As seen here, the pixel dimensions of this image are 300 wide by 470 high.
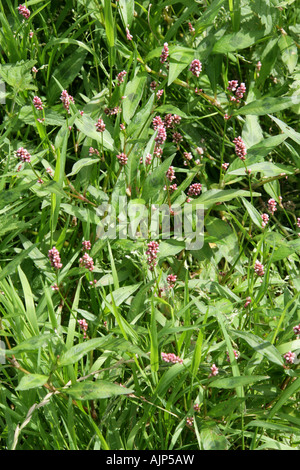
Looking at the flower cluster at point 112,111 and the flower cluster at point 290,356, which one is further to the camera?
the flower cluster at point 112,111

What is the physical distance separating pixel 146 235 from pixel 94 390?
1.88 feet

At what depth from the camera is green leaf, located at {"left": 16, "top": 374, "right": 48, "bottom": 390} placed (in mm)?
1505

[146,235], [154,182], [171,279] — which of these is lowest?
[171,279]

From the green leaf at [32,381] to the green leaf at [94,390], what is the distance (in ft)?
0.27

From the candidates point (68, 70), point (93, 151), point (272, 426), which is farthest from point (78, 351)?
point (68, 70)

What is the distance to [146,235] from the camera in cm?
196

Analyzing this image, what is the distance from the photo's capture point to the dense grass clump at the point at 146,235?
5.52 feet

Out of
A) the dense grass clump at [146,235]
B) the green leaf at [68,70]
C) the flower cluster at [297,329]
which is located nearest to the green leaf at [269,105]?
the dense grass clump at [146,235]

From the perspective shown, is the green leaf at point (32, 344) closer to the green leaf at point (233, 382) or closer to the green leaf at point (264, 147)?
the green leaf at point (233, 382)

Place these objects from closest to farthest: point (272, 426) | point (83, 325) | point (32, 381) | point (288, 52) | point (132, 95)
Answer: point (32, 381) < point (272, 426) < point (83, 325) < point (132, 95) < point (288, 52)

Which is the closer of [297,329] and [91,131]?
[297,329]

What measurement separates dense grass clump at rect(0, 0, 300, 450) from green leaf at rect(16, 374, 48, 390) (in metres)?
0.01

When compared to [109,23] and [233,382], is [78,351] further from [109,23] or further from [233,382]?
[109,23]

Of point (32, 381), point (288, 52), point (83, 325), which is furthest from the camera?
point (288, 52)
